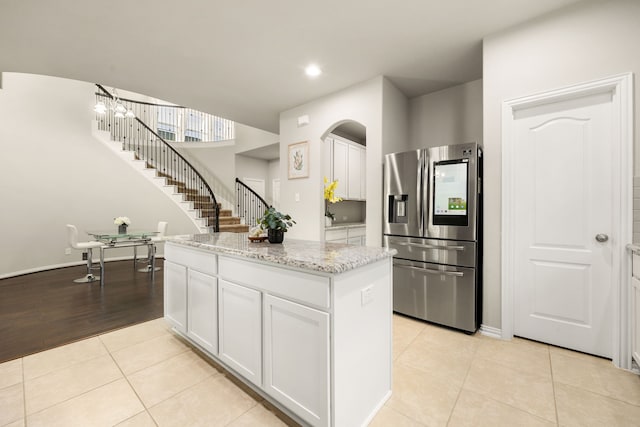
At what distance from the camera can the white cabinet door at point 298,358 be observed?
52.2 inches

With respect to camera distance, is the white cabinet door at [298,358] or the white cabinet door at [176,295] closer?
the white cabinet door at [298,358]

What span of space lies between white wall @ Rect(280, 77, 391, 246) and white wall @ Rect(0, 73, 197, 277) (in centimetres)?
452

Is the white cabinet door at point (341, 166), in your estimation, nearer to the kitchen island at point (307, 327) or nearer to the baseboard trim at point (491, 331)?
the baseboard trim at point (491, 331)

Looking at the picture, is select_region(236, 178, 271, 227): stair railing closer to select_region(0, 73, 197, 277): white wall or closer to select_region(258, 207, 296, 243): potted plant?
select_region(0, 73, 197, 277): white wall

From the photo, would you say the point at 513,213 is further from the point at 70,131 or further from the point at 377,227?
the point at 70,131

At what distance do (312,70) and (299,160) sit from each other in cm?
134

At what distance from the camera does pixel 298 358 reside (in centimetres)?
144

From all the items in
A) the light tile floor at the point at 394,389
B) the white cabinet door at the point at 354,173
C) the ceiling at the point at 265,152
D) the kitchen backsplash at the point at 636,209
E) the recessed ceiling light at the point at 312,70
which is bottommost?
the light tile floor at the point at 394,389

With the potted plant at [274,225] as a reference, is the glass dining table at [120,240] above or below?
below

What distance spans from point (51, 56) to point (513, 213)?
16.0 ft

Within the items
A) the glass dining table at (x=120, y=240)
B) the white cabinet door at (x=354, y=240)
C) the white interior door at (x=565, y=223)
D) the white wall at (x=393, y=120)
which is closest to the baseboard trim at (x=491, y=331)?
the white interior door at (x=565, y=223)

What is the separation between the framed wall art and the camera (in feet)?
13.5

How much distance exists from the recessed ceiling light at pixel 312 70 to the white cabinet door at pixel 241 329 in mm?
2519

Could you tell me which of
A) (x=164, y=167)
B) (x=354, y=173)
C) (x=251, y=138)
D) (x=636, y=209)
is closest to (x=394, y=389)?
(x=636, y=209)
